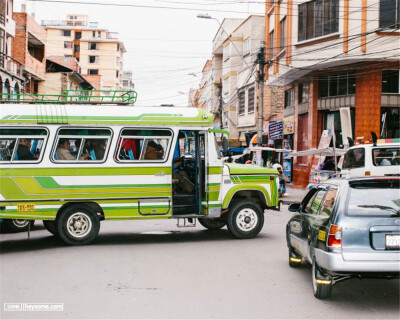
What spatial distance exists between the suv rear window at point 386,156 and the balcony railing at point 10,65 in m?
22.7

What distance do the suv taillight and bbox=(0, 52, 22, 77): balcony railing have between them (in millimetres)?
28314

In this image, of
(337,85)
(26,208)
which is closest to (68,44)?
(337,85)

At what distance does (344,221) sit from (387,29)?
19.8m

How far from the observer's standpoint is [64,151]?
10641mm

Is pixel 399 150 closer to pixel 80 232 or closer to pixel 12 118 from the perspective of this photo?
pixel 80 232

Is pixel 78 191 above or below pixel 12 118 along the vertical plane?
below

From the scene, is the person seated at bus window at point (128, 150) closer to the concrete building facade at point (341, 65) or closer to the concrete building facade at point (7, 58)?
the concrete building facade at point (341, 65)

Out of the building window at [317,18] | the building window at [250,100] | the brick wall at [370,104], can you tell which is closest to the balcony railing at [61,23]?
the building window at [250,100]

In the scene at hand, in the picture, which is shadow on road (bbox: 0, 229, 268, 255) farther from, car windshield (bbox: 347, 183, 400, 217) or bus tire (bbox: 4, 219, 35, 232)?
car windshield (bbox: 347, 183, 400, 217)

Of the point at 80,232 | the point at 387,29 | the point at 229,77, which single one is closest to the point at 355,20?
the point at 387,29

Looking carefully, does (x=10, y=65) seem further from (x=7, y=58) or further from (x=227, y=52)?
(x=227, y=52)

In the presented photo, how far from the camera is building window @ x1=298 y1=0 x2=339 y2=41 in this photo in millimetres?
25172

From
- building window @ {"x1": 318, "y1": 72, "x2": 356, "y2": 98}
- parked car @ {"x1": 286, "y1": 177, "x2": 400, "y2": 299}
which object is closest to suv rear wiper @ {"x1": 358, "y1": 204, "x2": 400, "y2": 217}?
parked car @ {"x1": 286, "y1": 177, "x2": 400, "y2": 299}

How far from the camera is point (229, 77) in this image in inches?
1976
